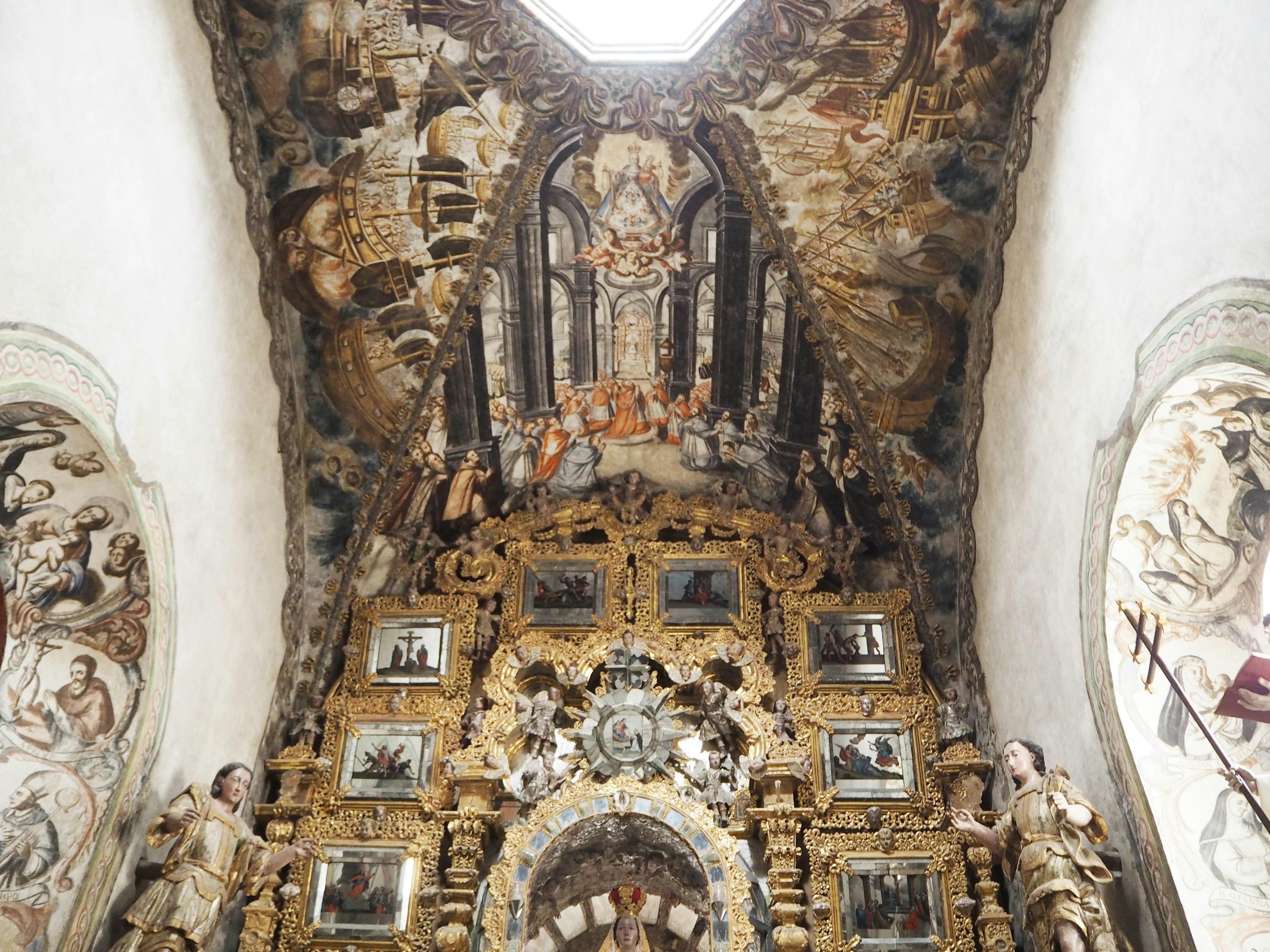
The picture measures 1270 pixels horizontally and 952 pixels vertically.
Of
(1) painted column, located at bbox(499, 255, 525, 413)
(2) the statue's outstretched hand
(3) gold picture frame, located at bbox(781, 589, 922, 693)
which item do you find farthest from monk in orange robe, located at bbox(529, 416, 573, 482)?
(2) the statue's outstretched hand

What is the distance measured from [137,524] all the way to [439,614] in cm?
382

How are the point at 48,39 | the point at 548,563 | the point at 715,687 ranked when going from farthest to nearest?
the point at 548,563
the point at 715,687
the point at 48,39

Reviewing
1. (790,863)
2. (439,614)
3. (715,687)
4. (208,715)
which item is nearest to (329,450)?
(439,614)

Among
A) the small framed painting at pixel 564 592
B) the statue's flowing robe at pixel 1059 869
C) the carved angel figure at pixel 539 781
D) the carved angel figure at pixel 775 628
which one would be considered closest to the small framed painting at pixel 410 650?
the small framed painting at pixel 564 592

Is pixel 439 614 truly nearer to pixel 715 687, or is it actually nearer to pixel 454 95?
pixel 715 687

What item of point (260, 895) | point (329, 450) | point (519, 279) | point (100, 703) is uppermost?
point (519, 279)

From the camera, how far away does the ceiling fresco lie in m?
10.3

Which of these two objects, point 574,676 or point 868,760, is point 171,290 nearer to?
point 574,676

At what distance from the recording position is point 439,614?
1245 centimetres

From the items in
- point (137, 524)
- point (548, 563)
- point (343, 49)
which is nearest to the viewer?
point (137, 524)

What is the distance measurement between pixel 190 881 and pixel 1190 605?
26.0ft

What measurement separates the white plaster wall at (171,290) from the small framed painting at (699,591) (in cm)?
399

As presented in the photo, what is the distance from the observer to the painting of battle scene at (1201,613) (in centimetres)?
789

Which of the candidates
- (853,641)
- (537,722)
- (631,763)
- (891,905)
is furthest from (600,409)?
(891,905)
